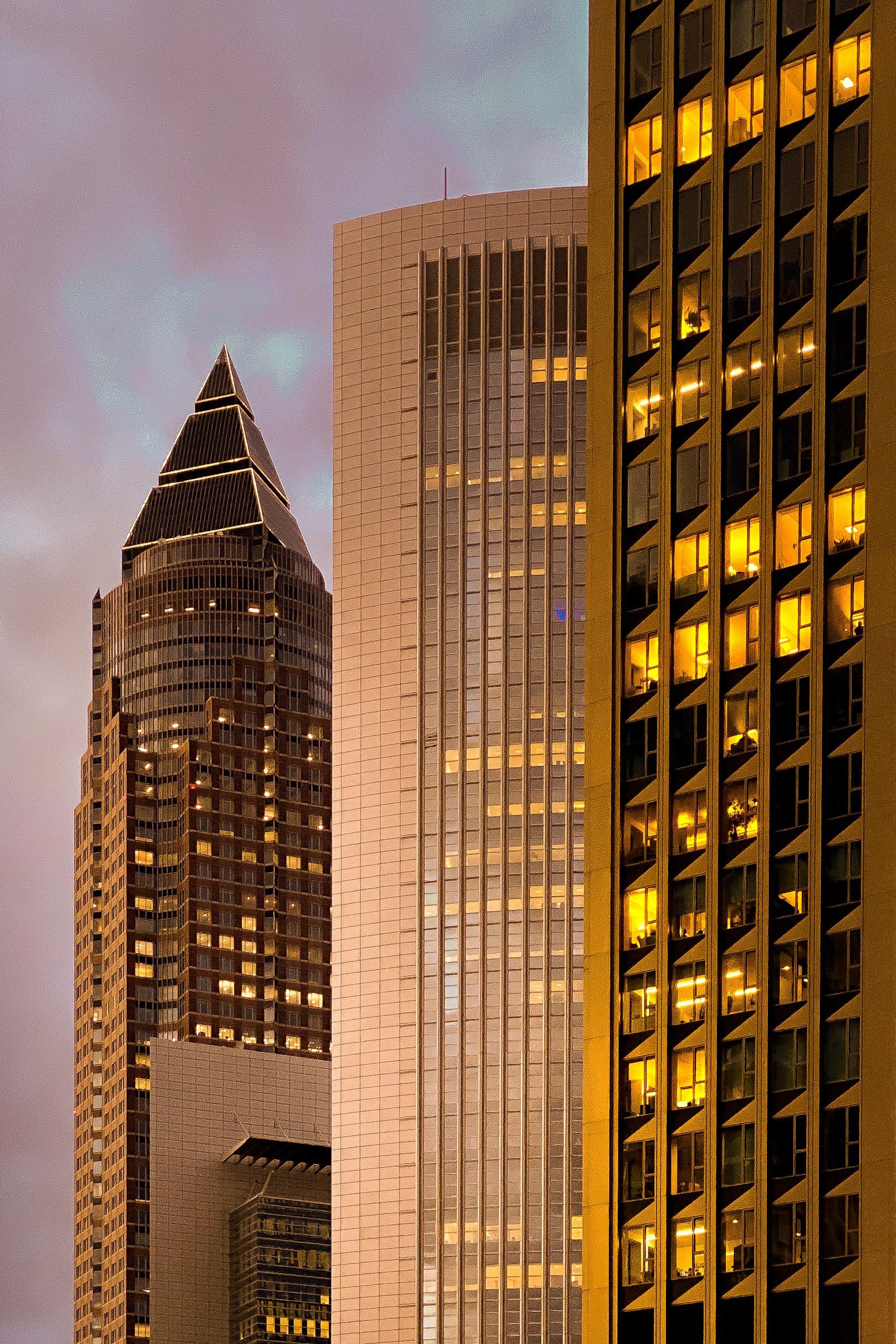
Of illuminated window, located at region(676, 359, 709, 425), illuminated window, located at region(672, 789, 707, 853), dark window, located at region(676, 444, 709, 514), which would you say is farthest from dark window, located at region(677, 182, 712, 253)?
illuminated window, located at region(672, 789, 707, 853)

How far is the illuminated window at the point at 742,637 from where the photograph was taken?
113 m

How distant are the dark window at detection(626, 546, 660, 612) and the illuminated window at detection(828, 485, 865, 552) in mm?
9387

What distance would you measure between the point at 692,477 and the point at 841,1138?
3231 centimetres

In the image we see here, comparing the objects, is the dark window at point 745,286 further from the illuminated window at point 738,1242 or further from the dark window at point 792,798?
the illuminated window at point 738,1242

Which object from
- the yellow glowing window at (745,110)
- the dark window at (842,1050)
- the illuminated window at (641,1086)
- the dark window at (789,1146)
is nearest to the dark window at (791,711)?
the dark window at (842,1050)

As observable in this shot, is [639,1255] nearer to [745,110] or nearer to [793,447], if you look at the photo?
[793,447]

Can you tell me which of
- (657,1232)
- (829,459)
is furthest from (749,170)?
(657,1232)

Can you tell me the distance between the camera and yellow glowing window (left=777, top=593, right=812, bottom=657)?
11175 centimetres

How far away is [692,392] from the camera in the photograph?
11906cm

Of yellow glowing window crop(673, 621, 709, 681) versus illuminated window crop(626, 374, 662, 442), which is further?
illuminated window crop(626, 374, 662, 442)

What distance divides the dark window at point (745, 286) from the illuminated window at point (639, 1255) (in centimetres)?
4260

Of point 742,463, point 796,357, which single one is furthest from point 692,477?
point 796,357

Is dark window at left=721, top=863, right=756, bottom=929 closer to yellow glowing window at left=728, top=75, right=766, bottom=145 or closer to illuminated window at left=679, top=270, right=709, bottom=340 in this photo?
illuminated window at left=679, top=270, right=709, bottom=340

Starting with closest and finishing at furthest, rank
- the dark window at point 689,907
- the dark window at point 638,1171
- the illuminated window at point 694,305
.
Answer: the dark window at point 638,1171 < the dark window at point 689,907 < the illuminated window at point 694,305
